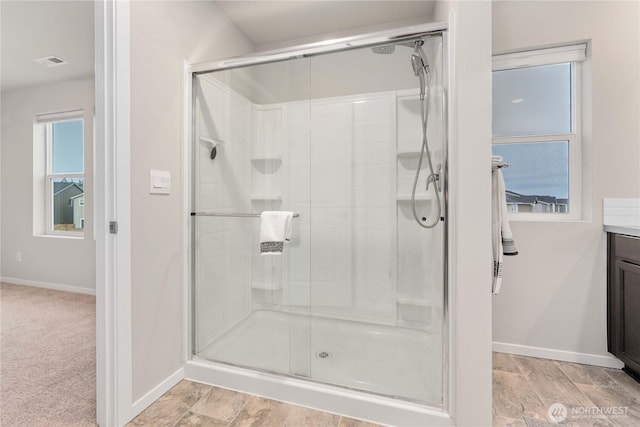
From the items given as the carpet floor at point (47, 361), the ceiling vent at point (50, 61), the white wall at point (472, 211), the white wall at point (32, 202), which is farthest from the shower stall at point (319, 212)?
the white wall at point (32, 202)

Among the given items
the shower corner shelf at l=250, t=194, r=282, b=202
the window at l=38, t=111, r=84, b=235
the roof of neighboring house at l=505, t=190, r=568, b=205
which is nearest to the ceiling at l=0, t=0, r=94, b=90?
the window at l=38, t=111, r=84, b=235

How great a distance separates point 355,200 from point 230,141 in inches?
34.0

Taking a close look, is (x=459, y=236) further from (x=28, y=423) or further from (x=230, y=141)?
(x=28, y=423)

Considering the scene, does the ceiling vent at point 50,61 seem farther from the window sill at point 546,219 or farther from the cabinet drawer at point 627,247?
the cabinet drawer at point 627,247

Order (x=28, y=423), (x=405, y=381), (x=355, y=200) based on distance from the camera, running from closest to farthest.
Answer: (x=28, y=423)
(x=405, y=381)
(x=355, y=200)

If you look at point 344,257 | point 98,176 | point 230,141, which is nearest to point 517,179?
point 344,257

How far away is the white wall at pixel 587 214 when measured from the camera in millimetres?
1896

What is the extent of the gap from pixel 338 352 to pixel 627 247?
1785 mm

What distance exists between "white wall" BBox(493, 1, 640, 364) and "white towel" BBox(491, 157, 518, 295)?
832 mm

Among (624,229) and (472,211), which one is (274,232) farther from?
(624,229)

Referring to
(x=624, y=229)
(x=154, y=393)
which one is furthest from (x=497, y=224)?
(x=154, y=393)

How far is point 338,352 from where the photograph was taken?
1819 millimetres

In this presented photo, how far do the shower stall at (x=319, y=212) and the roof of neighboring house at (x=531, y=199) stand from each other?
37.5 inches

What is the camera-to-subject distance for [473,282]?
132 cm
